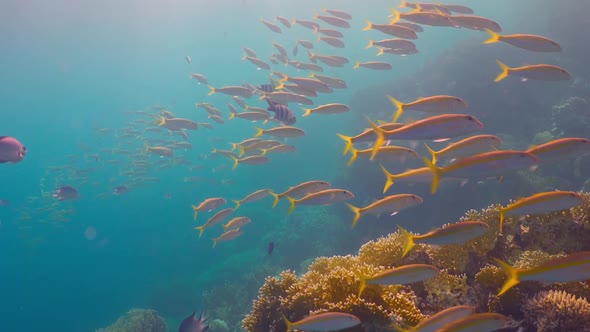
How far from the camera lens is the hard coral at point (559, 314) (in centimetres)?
308

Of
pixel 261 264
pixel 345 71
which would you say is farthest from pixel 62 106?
pixel 261 264

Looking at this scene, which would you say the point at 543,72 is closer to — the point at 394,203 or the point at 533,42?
the point at 533,42

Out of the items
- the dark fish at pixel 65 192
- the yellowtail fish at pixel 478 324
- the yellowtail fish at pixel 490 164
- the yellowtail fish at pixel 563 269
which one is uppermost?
the yellowtail fish at pixel 490 164

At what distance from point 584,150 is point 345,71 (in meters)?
56.1

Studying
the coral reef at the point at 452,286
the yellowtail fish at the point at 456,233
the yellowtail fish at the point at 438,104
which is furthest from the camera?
the yellowtail fish at the point at 438,104

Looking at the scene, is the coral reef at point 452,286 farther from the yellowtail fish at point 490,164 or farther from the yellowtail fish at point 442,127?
the yellowtail fish at point 442,127

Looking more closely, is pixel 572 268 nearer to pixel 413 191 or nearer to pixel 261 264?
pixel 413 191

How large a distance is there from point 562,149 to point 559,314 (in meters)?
1.73

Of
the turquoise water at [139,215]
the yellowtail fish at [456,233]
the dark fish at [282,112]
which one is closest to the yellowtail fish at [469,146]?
the yellowtail fish at [456,233]

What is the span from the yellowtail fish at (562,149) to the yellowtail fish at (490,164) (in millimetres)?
225

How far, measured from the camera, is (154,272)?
23.0 m

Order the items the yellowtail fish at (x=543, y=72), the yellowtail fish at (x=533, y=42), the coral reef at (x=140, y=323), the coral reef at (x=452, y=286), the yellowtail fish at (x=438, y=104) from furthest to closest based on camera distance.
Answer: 1. the coral reef at (x=140, y=323)
2. the yellowtail fish at (x=533, y=42)
3. the yellowtail fish at (x=543, y=72)
4. the yellowtail fish at (x=438, y=104)
5. the coral reef at (x=452, y=286)

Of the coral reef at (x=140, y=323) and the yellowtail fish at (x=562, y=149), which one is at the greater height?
the yellowtail fish at (x=562, y=149)

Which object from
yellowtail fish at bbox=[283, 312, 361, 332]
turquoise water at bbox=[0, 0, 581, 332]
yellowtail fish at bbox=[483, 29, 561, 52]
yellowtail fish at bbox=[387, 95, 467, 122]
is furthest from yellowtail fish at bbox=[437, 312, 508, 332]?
turquoise water at bbox=[0, 0, 581, 332]
